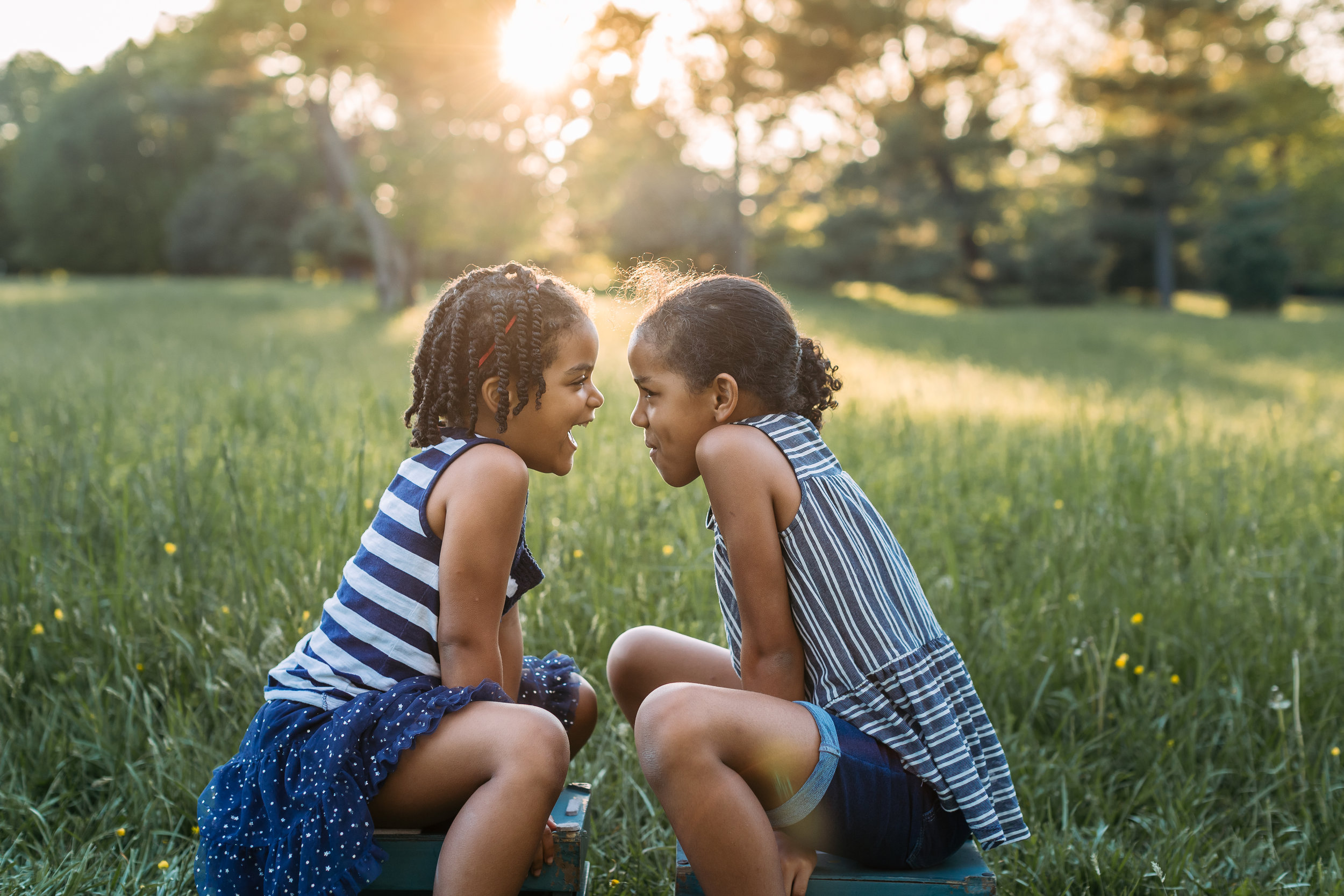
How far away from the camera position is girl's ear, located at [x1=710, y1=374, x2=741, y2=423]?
179cm

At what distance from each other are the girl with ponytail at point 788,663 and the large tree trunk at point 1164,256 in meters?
28.9

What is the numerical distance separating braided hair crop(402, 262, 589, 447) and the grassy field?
0.21m

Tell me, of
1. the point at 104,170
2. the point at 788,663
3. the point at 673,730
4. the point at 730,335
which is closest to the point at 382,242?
the point at 730,335

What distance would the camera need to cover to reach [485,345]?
5.82ft

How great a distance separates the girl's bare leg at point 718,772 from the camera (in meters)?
1.47

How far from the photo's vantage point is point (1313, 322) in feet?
63.0

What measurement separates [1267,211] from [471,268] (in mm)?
32476

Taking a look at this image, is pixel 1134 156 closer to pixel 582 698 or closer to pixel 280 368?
pixel 280 368

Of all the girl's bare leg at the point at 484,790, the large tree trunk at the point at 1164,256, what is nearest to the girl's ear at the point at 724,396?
the girl's bare leg at the point at 484,790

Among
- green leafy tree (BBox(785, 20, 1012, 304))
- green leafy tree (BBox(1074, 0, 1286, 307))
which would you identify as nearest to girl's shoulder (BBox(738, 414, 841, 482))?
green leafy tree (BBox(785, 20, 1012, 304))

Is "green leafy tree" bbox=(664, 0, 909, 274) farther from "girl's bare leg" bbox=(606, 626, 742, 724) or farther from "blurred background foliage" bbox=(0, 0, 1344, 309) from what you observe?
"girl's bare leg" bbox=(606, 626, 742, 724)

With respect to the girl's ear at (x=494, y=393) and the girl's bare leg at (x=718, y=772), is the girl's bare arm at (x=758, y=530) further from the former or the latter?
the girl's ear at (x=494, y=393)

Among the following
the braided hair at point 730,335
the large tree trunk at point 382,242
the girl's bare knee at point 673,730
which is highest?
the large tree trunk at point 382,242

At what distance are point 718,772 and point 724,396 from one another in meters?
0.67
